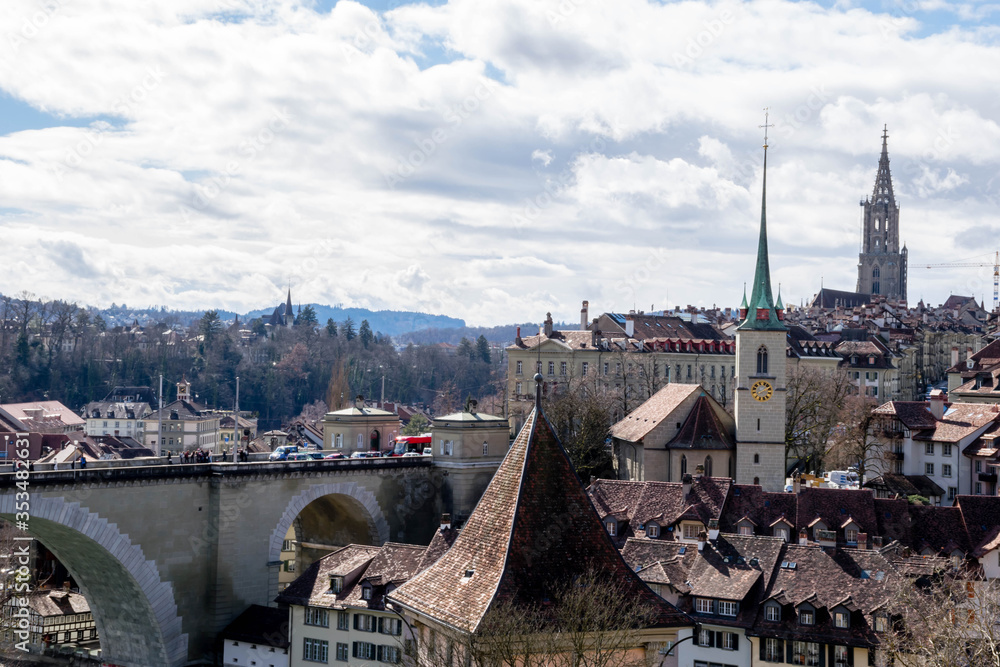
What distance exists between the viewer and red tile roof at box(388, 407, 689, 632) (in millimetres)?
15094

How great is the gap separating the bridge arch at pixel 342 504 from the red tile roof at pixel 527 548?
129 ft

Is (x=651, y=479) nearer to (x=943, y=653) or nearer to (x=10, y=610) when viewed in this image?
(x=10, y=610)

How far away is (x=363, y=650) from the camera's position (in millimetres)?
45188

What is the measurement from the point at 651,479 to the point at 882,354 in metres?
57.7

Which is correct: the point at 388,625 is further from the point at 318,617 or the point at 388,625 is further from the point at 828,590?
the point at 828,590

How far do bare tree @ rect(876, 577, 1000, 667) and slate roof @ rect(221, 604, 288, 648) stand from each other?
23.6 m

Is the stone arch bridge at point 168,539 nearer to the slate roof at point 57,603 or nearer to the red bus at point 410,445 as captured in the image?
the slate roof at point 57,603

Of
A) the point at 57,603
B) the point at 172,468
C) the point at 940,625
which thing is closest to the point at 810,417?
the point at 172,468

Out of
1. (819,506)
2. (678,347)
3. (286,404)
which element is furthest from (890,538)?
(286,404)

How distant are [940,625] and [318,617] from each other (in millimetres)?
25075

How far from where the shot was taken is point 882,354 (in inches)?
4584

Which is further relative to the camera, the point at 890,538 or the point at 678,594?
the point at 890,538

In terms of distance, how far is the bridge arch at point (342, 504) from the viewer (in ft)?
179

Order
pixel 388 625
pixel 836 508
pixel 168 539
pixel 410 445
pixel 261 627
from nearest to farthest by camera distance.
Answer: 1. pixel 388 625
2. pixel 168 539
3. pixel 261 627
4. pixel 836 508
5. pixel 410 445
